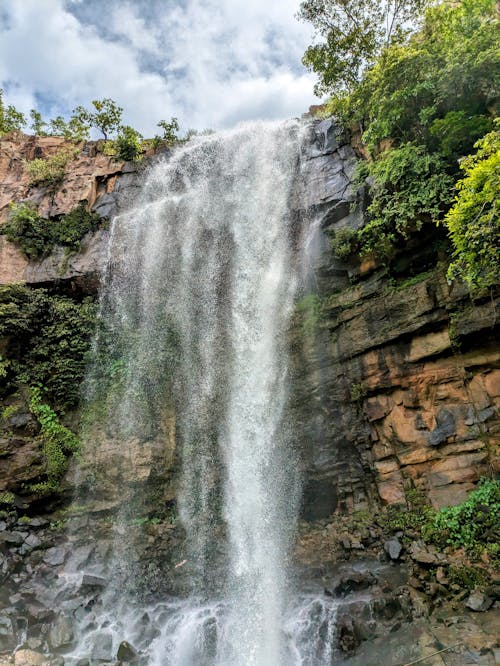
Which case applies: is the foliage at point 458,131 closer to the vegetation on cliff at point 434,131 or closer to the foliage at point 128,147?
the vegetation on cliff at point 434,131

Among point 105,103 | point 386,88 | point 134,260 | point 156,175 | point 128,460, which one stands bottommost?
point 128,460

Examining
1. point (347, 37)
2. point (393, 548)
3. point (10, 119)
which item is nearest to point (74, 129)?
point (10, 119)

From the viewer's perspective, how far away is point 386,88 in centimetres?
1011

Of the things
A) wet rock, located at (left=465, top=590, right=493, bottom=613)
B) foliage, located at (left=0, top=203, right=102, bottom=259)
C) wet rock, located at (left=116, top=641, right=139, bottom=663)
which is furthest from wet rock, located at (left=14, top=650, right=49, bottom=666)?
foliage, located at (left=0, top=203, right=102, bottom=259)

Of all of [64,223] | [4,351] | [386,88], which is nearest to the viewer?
[386,88]

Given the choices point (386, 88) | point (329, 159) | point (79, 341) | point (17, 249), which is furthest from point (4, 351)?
point (386, 88)

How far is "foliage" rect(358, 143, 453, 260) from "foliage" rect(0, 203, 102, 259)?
34.4ft

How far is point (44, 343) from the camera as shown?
1257 cm

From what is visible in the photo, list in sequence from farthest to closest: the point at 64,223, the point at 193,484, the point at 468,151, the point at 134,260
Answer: the point at 64,223
the point at 134,260
the point at 193,484
the point at 468,151

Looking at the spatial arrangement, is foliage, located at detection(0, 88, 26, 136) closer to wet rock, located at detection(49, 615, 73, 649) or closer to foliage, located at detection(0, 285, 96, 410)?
foliage, located at detection(0, 285, 96, 410)

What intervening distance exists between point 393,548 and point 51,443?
30.5 feet

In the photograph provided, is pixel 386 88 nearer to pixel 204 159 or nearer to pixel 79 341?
pixel 204 159

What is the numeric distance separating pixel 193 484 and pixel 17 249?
10932mm

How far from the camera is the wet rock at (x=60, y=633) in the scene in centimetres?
762
